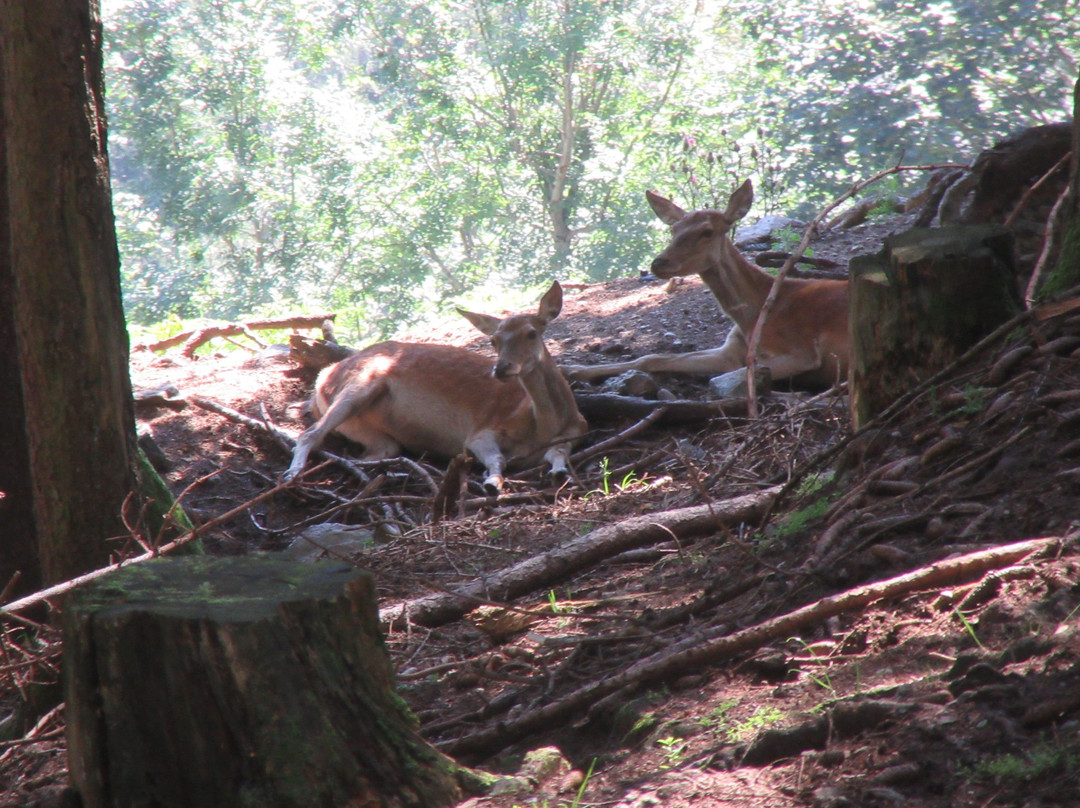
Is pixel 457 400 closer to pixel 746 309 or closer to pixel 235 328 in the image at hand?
pixel 746 309

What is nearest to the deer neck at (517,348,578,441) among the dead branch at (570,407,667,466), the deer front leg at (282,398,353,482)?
the dead branch at (570,407,667,466)

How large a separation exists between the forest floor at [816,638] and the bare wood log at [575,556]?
0.02 meters

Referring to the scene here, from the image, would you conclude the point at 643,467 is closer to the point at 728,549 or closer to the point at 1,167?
the point at 728,549

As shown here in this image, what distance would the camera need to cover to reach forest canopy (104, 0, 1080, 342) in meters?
25.4

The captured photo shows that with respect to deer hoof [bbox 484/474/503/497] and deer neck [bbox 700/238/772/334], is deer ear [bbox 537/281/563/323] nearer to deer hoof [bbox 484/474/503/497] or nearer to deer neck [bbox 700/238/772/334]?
deer neck [bbox 700/238/772/334]

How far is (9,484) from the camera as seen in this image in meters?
3.83

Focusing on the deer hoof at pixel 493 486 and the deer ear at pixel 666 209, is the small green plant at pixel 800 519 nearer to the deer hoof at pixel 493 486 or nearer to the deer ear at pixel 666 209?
the deer hoof at pixel 493 486

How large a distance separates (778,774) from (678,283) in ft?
26.2

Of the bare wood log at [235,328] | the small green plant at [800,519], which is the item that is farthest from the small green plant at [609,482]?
the bare wood log at [235,328]

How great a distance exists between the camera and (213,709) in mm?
1843

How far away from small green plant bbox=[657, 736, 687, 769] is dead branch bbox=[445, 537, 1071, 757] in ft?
0.92

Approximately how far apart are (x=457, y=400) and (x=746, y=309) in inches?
85.3

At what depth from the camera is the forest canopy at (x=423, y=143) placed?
2541cm

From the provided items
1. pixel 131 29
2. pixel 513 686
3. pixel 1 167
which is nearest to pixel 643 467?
pixel 513 686
